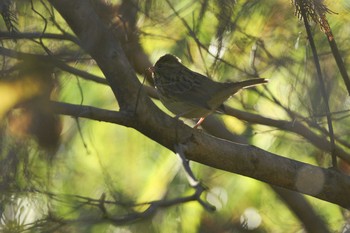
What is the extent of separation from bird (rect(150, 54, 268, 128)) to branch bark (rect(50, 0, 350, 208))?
0.51 m

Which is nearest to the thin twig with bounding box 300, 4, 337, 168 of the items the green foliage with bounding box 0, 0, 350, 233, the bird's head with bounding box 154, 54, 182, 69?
the green foliage with bounding box 0, 0, 350, 233

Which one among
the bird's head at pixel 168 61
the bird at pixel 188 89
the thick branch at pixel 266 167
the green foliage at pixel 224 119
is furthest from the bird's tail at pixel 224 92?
the thick branch at pixel 266 167

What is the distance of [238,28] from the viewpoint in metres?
3.59

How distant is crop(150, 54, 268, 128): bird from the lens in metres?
3.57

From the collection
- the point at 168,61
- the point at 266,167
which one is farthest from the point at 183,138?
the point at 168,61

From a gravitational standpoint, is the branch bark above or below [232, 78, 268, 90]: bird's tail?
below

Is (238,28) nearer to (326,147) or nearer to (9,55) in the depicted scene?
(326,147)

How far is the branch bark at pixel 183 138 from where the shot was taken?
8.13 feet

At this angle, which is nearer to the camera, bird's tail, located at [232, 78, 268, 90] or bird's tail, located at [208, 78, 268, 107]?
bird's tail, located at [232, 78, 268, 90]

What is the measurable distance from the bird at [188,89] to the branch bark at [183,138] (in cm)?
51

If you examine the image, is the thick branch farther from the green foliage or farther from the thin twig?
the green foliage

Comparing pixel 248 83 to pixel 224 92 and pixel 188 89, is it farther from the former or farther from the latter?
pixel 188 89

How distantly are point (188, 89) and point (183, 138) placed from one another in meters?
0.83

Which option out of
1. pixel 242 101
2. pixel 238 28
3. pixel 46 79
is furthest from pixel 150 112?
pixel 242 101
